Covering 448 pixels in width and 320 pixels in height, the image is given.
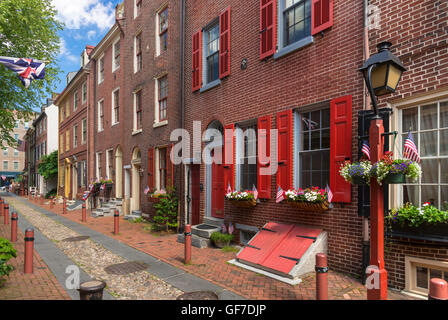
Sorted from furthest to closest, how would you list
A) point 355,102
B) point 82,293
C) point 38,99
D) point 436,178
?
point 38,99 < point 355,102 < point 436,178 < point 82,293

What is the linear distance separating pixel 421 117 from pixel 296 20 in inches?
145

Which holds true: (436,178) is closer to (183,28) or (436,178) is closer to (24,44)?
(183,28)

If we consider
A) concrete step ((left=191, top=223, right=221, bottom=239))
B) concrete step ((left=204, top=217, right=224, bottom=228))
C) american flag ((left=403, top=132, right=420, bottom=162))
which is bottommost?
concrete step ((left=191, top=223, right=221, bottom=239))

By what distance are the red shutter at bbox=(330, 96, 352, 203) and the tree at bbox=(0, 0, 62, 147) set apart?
1128 centimetres

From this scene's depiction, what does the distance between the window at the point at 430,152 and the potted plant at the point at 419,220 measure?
207mm

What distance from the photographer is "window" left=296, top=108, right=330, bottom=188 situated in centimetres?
630

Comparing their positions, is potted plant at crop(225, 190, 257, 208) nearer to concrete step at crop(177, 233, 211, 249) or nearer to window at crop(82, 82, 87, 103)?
concrete step at crop(177, 233, 211, 249)

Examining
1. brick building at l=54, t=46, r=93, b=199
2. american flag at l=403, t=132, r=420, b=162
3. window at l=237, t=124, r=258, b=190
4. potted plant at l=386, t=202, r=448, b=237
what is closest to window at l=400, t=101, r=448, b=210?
potted plant at l=386, t=202, r=448, b=237

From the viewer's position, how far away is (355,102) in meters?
5.57

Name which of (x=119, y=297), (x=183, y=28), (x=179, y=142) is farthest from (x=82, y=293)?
(x=183, y=28)

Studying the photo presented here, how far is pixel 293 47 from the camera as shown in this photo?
6.71 m

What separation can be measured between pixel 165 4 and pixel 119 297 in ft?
37.6

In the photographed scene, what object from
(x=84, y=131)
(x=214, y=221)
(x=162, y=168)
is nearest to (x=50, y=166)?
(x=84, y=131)

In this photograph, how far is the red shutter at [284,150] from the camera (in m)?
6.72
